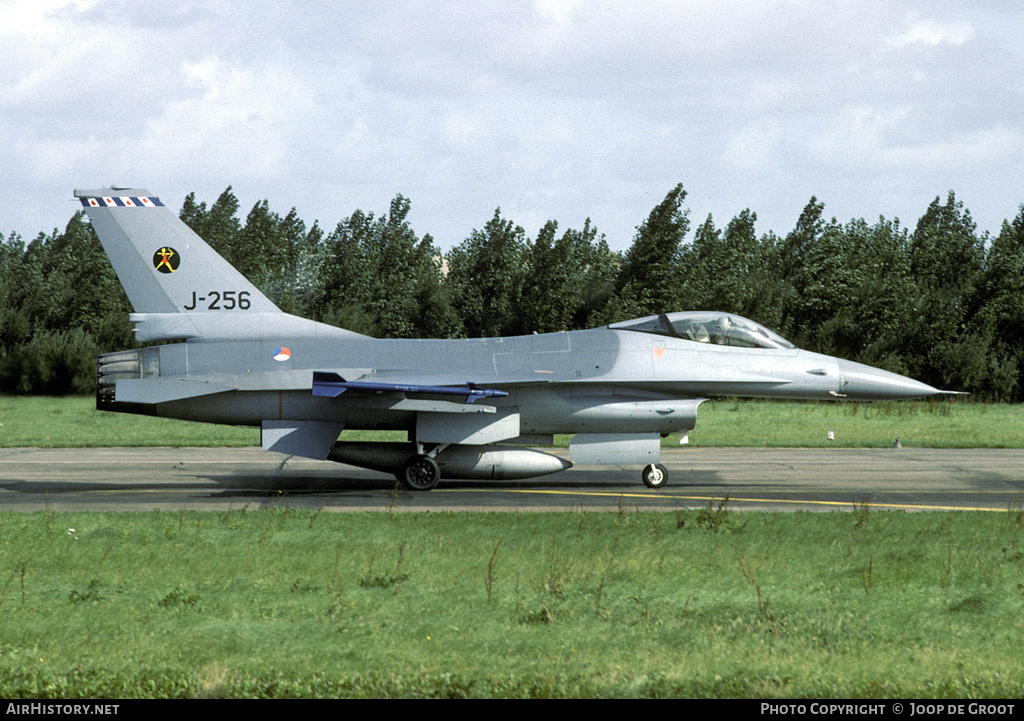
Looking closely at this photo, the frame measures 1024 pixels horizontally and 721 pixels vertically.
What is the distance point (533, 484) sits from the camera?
19.0 metres

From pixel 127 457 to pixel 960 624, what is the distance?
2033cm

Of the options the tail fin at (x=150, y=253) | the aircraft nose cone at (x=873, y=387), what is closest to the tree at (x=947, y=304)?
the aircraft nose cone at (x=873, y=387)

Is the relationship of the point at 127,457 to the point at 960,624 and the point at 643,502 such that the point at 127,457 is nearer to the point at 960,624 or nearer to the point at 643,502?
the point at 643,502

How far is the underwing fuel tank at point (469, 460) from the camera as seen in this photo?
57.7 feet

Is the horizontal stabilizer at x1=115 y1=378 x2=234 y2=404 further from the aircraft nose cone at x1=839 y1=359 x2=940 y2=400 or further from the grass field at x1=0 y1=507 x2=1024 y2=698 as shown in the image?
the aircraft nose cone at x1=839 y1=359 x2=940 y2=400

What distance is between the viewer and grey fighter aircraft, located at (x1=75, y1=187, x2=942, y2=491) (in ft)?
56.5

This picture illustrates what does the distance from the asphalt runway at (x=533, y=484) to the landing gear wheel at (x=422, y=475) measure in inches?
11.0

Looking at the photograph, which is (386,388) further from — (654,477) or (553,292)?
(553,292)

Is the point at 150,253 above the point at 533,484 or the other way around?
above

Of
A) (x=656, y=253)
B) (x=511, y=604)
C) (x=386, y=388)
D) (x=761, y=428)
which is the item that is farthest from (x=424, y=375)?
(x=656, y=253)

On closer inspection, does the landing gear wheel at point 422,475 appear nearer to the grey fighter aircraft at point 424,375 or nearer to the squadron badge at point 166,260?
the grey fighter aircraft at point 424,375

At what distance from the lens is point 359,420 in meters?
17.8

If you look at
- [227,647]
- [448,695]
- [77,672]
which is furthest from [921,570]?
→ [77,672]

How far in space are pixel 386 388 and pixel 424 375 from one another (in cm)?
108
